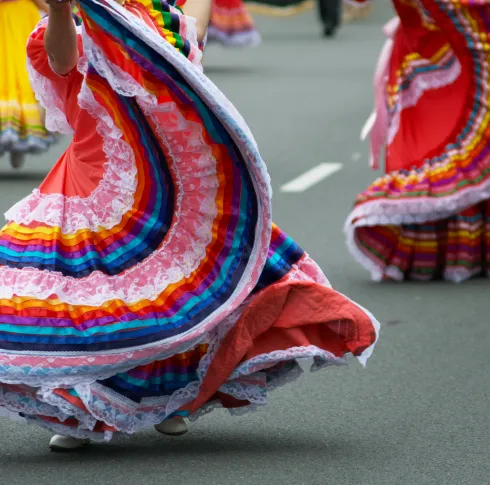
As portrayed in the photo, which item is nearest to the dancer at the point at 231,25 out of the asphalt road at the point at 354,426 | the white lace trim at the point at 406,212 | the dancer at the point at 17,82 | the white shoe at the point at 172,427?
the dancer at the point at 17,82

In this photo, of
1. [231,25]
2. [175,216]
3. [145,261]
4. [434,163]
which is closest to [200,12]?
[175,216]

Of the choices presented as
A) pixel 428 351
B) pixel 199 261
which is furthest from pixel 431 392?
pixel 199 261

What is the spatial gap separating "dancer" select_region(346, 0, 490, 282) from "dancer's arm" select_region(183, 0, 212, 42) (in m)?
2.66

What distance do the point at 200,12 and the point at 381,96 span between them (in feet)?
10.7

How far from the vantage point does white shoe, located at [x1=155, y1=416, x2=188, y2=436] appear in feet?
16.1

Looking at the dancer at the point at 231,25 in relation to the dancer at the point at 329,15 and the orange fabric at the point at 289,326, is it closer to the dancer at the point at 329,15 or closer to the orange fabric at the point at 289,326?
the dancer at the point at 329,15

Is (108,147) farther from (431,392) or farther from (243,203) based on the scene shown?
(431,392)

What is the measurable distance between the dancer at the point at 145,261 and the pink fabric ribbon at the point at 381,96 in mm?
3316

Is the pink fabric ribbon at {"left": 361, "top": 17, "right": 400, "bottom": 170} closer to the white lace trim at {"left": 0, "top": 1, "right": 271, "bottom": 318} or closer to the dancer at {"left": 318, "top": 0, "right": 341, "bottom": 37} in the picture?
the white lace trim at {"left": 0, "top": 1, "right": 271, "bottom": 318}

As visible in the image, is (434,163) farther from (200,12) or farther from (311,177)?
(311,177)

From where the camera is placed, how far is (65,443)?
483 centimetres

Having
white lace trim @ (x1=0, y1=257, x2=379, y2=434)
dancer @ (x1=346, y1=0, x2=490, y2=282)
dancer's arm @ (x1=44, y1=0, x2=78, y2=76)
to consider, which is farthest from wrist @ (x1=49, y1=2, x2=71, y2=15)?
dancer @ (x1=346, y1=0, x2=490, y2=282)

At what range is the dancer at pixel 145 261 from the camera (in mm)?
4562

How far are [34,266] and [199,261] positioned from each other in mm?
453
